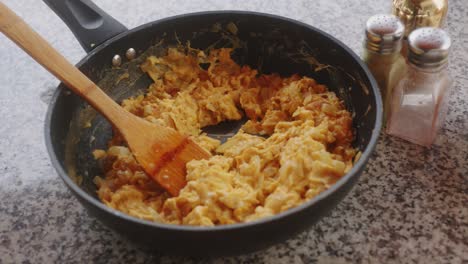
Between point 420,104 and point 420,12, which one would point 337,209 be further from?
point 420,12

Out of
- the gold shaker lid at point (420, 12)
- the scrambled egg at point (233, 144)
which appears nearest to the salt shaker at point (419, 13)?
the gold shaker lid at point (420, 12)

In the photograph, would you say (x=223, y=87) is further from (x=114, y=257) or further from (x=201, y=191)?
(x=114, y=257)

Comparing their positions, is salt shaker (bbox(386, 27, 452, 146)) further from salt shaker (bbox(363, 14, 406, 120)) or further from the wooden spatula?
the wooden spatula

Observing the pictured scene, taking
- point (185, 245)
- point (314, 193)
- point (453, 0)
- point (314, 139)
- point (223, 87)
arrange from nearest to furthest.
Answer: point (185, 245), point (314, 193), point (314, 139), point (223, 87), point (453, 0)

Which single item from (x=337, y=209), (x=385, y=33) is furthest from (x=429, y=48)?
(x=337, y=209)

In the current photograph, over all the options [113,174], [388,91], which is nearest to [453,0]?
[388,91]

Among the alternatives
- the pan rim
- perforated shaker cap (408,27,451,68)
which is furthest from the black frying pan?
perforated shaker cap (408,27,451,68)

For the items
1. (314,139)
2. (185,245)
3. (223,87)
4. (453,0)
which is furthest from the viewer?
(453,0)
